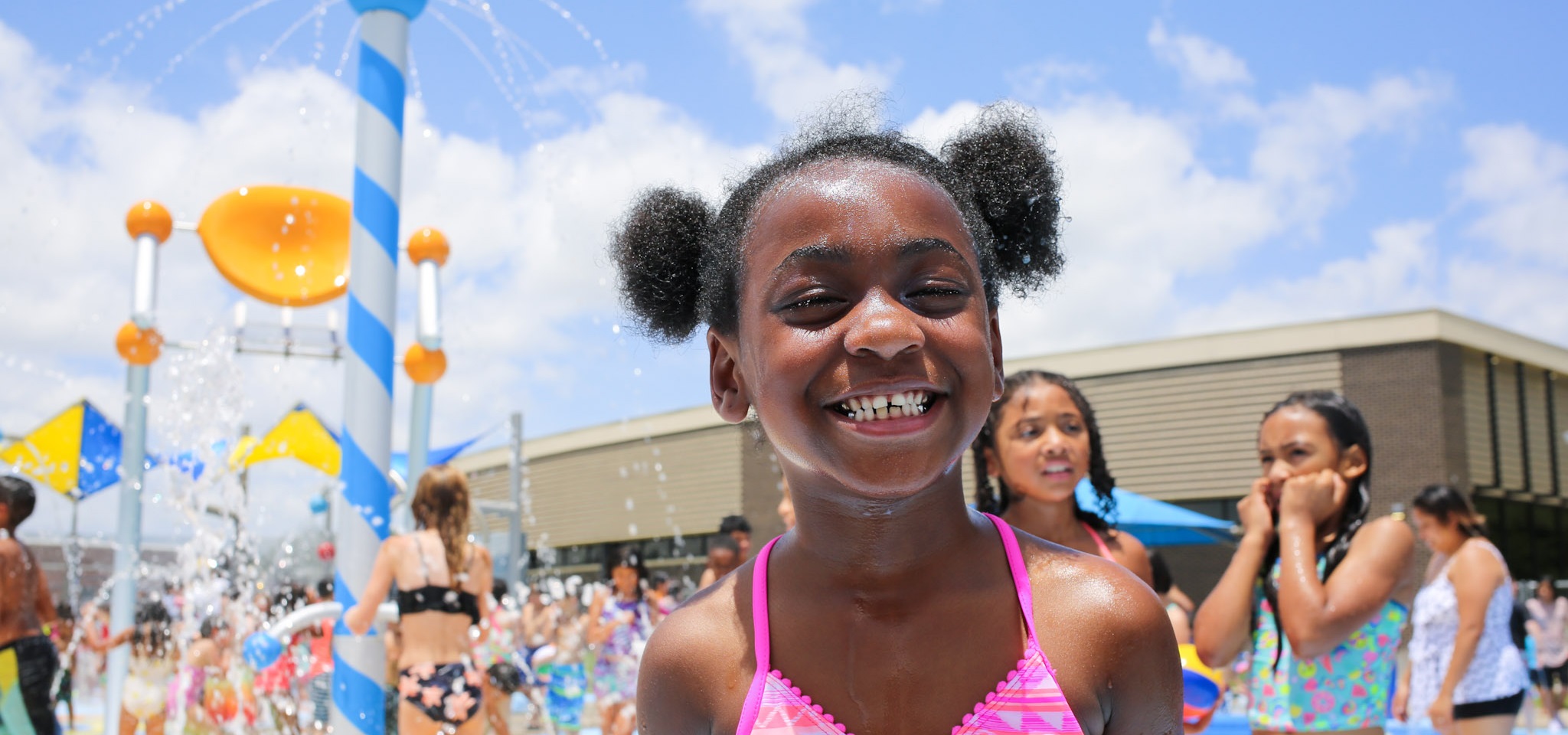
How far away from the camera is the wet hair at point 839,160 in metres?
1.49

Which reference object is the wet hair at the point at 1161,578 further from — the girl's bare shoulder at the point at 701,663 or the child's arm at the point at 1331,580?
the girl's bare shoulder at the point at 701,663

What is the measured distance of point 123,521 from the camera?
27.7 ft

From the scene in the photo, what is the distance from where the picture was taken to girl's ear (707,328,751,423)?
59.1 inches

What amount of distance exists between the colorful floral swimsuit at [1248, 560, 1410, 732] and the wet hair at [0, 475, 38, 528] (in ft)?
21.9

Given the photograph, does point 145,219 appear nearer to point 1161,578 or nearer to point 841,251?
point 1161,578

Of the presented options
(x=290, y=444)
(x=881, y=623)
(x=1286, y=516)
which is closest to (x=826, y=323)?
(x=881, y=623)

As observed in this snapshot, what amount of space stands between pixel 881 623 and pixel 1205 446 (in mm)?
21802

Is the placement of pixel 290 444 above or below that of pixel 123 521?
above

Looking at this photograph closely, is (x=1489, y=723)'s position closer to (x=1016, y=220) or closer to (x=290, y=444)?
(x=1016, y=220)

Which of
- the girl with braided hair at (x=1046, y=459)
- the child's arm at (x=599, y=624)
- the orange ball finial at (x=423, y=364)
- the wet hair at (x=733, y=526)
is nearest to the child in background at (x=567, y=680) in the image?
the child's arm at (x=599, y=624)

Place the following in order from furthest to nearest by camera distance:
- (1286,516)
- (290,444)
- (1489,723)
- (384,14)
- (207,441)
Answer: (290,444)
(207,441)
(384,14)
(1489,723)
(1286,516)

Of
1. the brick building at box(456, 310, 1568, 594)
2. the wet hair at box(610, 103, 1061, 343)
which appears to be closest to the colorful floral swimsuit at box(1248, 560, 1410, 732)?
the wet hair at box(610, 103, 1061, 343)

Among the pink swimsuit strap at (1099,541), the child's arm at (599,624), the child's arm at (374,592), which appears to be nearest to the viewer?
the pink swimsuit strap at (1099,541)

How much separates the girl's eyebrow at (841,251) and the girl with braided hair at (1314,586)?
2.10 metres
